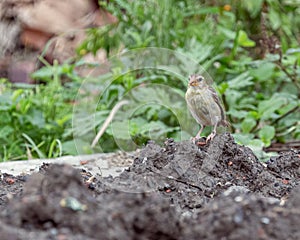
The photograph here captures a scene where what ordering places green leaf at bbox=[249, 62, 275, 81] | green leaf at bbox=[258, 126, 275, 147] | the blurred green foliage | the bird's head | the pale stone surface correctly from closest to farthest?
the bird's head < the pale stone surface < green leaf at bbox=[258, 126, 275, 147] < the blurred green foliage < green leaf at bbox=[249, 62, 275, 81]

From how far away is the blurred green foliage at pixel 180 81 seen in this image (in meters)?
5.01

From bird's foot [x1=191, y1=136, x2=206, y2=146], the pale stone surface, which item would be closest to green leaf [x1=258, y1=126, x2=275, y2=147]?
the pale stone surface

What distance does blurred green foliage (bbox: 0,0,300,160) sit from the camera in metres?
5.01

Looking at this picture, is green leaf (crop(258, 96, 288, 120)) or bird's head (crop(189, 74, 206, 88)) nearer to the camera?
bird's head (crop(189, 74, 206, 88))

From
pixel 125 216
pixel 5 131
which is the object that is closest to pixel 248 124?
pixel 5 131

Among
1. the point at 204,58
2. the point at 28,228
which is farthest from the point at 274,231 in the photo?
the point at 204,58

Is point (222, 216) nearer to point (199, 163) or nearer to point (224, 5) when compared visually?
point (199, 163)

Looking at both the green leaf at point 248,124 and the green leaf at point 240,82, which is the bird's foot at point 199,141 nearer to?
the green leaf at point 248,124

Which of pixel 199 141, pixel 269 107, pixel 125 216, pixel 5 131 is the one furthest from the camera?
pixel 5 131

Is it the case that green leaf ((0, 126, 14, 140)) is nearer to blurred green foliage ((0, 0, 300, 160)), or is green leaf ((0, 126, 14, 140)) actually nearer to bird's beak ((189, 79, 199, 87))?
blurred green foliage ((0, 0, 300, 160))

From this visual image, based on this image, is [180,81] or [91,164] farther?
[180,81]

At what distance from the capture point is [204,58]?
5.39 m

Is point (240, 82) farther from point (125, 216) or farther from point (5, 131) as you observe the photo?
point (125, 216)

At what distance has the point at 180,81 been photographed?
5.16 metres
